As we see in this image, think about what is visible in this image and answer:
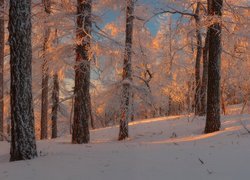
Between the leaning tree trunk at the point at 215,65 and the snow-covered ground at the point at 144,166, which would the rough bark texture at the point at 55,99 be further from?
the snow-covered ground at the point at 144,166

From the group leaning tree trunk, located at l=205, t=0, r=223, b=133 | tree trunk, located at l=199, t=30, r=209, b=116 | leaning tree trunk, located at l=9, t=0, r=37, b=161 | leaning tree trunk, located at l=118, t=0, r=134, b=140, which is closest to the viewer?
leaning tree trunk, located at l=9, t=0, r=37, b=161

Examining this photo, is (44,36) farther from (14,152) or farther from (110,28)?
(14,152)

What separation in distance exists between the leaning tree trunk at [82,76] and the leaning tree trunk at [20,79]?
387cm

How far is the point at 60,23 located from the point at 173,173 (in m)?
8.29

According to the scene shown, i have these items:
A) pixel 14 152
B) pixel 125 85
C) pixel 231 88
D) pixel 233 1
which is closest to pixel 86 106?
pixel 125 85

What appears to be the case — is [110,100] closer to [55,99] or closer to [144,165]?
[55,99]

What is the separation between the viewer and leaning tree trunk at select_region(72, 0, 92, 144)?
38.7ft

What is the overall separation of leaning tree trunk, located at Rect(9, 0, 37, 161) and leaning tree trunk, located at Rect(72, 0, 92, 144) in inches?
152

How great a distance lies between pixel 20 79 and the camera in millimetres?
7816

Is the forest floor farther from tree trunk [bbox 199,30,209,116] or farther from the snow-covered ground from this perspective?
tree trunk [bbox 199,30,209,116]

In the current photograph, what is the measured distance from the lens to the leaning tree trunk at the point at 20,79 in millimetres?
7809

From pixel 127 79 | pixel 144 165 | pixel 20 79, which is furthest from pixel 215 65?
pixel 20 79

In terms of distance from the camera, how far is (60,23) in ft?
→ 40.7

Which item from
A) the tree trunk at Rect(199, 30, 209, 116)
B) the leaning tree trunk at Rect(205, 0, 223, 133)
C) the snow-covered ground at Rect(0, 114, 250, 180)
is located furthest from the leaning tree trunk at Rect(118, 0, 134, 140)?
the snow-covered ground at Rect(0, 114, 250, 180)
